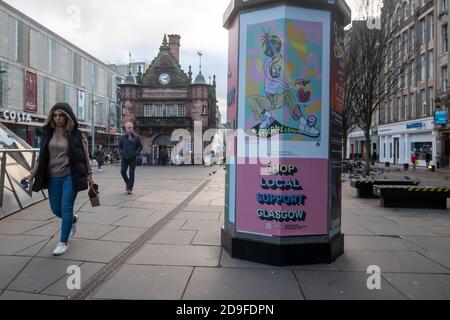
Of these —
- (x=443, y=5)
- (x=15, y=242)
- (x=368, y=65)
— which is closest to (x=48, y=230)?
(x=15, y=242)

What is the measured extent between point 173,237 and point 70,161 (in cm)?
186

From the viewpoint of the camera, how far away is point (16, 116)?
47.8 m

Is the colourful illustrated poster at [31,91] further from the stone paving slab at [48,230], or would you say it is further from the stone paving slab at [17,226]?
the stone paving slab at [48,230]

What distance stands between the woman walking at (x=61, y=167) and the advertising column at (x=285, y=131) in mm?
2000

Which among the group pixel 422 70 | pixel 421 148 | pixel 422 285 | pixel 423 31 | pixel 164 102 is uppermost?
pixel 423 31

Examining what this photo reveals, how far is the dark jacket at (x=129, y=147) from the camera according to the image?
1045 centimetres

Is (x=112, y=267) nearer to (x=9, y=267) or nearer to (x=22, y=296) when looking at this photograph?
(x=22, y=296)

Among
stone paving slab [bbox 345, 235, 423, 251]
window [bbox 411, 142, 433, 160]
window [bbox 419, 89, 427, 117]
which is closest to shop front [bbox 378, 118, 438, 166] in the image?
window [bbox 411, 142, 433, 160]

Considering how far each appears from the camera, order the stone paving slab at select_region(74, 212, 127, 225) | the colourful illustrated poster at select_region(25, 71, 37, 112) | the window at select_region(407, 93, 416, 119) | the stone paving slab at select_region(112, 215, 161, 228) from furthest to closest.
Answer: the colourful illustrated poster at select_region(25, 71, 37, 112), the window at select_region(407, 93, 416, 119), the stone paving slab at select_region(74, 212, 127, 225), the stone paving slab at select_region(112, 215, 161, 228)

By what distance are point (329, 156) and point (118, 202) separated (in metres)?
5.68

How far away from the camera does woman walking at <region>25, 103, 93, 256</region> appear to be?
4891 millimetres

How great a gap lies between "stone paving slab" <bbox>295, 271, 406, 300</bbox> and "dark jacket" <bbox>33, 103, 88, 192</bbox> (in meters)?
2.85

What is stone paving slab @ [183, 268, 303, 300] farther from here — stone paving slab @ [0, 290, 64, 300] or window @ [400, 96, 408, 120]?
window @ [400, 96, 408, 120]
